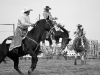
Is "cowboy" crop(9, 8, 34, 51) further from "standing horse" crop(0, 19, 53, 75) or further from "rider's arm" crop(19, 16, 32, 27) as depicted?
"standing horse" crop(0, 19, 53, 75)

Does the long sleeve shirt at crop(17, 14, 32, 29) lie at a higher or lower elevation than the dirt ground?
higher

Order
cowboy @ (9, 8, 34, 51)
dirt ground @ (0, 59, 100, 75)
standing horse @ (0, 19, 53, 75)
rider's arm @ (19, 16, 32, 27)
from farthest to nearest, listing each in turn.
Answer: dirt ground @ (0, 59, 100, 75) → rider's arm @ (19, 16, 32, 27) → cowboy @ (9, 8, 34, 51) → standing horse @ (0, 19, 53, 75)

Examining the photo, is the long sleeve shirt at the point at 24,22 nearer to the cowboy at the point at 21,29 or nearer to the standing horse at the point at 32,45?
the cowboy at the point at 21,29

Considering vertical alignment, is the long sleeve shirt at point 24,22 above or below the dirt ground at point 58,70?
above

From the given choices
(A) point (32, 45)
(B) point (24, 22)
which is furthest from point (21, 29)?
(A) point (32, 45)

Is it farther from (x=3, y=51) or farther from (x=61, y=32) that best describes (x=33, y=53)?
(x=61, y=32)

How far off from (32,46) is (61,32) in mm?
4350

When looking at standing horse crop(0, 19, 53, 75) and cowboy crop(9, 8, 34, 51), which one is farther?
cowboy crop(9, 8, 34, 51)

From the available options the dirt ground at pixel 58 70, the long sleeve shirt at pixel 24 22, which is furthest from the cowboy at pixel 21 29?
the dirt ground at pixel 58 70

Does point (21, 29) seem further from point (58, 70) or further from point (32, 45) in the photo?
point (58, 70)

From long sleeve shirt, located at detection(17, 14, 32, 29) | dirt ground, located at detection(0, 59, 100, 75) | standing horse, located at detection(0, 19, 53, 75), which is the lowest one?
dirt ground, located at detection(0, 59, 100, 75)

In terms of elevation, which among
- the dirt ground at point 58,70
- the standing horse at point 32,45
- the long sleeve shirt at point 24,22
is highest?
the long sleeve shirt at point 24,22

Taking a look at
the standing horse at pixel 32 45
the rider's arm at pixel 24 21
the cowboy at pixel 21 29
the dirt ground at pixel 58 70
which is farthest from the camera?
the dirt ground at pixel 58 70

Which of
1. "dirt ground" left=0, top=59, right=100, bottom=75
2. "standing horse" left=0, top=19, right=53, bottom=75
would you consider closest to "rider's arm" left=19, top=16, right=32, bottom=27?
"standing horse" left=0, top=19, right=53, bottom=75
